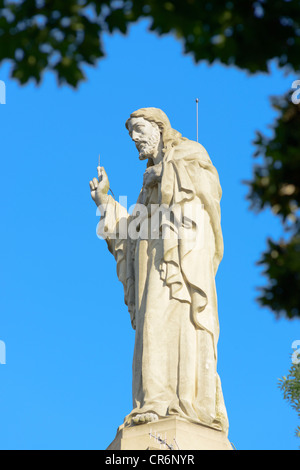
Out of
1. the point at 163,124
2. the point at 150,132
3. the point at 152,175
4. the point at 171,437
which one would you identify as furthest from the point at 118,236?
the point at 171,437

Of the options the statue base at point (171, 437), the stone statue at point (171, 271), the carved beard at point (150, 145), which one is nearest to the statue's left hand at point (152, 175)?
the stone statue at point (171, 271)

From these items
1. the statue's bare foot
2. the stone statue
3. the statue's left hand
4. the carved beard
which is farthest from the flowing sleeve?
the statue's bare foot

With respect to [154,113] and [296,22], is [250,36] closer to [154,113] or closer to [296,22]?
[296,22]

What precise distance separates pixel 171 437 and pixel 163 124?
416 centimetres

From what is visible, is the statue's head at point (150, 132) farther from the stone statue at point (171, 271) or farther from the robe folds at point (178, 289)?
the robe folds at point (178, 289)

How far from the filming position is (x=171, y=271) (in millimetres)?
11758

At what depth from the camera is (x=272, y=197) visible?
6.25m

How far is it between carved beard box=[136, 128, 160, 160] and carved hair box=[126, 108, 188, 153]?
90 mm

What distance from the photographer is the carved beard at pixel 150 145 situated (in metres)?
12.9

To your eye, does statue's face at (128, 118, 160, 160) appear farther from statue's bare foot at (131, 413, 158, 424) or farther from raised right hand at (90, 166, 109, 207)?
statue's bare foot at (131, 413, 158, 424)

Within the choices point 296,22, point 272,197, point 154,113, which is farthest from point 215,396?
point 296,22

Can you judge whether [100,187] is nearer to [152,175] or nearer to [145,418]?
[152,175]
